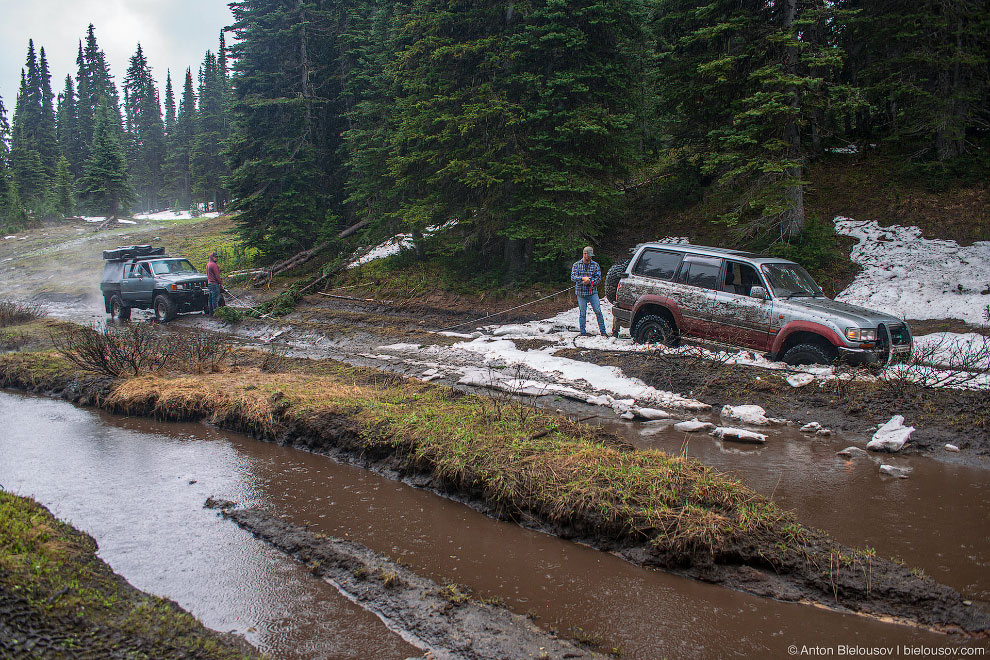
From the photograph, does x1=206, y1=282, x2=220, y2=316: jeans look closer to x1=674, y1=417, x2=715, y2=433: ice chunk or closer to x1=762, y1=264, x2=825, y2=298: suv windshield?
x1=674, y1=417, x2=715, y2=433: ice chunk

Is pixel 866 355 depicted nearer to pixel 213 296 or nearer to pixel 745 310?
pixel 745 310

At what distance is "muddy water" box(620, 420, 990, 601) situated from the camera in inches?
195

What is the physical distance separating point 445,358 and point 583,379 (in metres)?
3.32

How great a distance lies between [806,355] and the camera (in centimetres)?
995

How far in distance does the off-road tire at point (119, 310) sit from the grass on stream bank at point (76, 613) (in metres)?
19.5

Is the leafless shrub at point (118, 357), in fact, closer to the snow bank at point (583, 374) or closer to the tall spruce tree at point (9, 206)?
the snow bank at point (583, 374)

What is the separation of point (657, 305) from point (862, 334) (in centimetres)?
377

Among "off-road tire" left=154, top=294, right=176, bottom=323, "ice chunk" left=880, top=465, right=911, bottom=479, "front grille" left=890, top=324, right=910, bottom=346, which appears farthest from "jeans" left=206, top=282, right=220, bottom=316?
"ice chunk" left=880, top=465, right=911, bottom=479

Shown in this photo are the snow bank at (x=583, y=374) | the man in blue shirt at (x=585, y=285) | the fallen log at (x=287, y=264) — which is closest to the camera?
the snow bank at (x=583, y=374)

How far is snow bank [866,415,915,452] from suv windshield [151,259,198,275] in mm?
21482

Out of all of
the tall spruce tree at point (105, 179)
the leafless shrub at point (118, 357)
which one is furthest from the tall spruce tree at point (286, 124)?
the tall spruce tree at point (105, 179)

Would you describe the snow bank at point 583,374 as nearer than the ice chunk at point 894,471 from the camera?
No

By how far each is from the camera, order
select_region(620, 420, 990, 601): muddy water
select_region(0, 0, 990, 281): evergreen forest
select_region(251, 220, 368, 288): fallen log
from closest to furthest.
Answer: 1. select_region(620, 420, 990, 601): muddy water
2. select_region(0, 0, 990, 281): evergreen forest
3. select_region(251, 220, 368, 288): fallen log

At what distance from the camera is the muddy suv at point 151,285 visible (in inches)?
808
